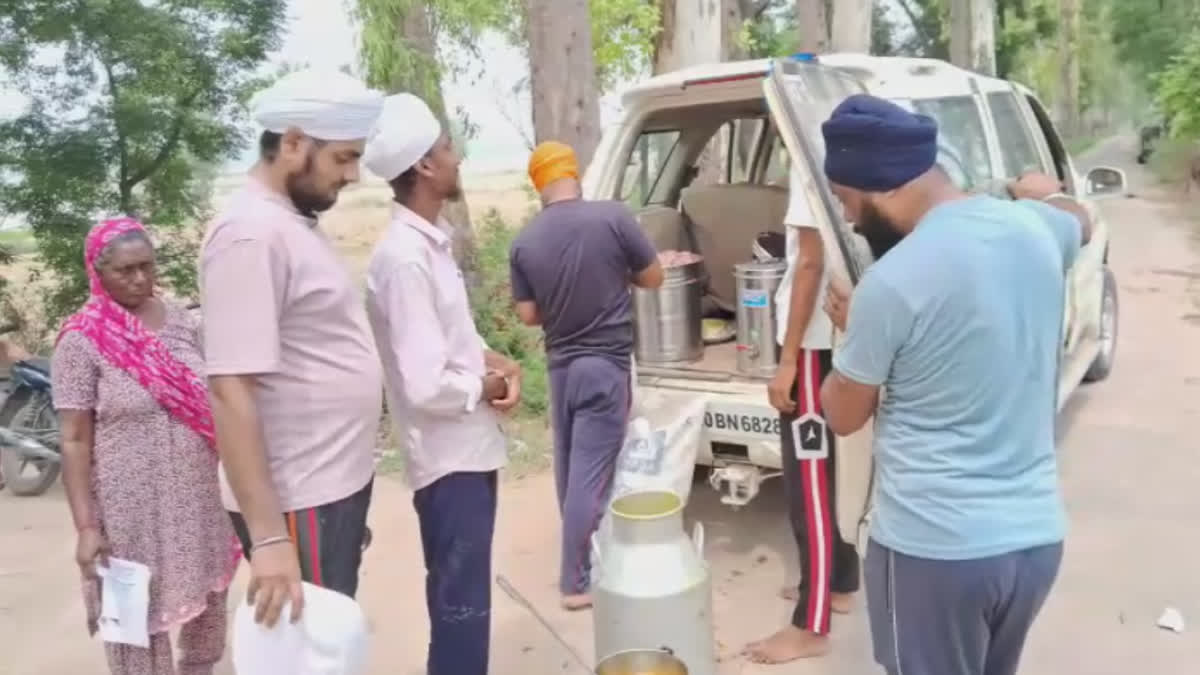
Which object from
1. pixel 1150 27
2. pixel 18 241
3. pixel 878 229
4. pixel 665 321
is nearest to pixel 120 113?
pixel 18 241

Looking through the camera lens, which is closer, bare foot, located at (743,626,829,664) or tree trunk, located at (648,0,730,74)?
bare foot, located at (743,626,829,664)

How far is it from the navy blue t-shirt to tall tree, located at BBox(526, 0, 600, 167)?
151 centimetres

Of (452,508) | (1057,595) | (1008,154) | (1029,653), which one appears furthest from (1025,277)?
(1008,154)

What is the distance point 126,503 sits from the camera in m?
2.86

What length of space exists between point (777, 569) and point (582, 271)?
1542 mm

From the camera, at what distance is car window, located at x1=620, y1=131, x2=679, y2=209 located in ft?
18.2

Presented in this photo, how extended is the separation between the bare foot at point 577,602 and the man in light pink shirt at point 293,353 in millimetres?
1802

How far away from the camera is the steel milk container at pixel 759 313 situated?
14.5 feet

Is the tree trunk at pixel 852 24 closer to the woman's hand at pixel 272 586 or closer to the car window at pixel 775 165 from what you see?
the car window at pixel 775 165

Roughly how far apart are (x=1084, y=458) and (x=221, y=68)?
6.62 metres

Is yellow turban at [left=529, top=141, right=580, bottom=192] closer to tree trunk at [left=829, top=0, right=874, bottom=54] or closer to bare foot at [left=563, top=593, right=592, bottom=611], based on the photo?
bare foot at [left=563, top=593, right=592, bottom=611]

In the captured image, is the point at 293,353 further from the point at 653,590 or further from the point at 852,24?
the point at 852,24

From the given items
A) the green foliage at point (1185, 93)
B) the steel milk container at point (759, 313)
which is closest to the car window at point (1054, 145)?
the steel milk container at point (759, 313)

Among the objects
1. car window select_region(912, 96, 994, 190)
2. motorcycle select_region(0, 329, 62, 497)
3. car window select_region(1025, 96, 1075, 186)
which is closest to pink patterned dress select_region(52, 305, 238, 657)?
car window select_region(912, 96, 994, 190)
